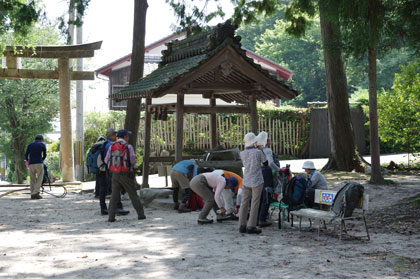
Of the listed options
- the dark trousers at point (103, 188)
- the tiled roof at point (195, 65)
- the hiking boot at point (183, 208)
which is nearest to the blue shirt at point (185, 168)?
the hiking boot at point (183, 208)

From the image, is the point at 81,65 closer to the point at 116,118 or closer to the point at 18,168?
the point at 116,118

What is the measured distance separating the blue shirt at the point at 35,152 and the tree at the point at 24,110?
18400 millimetres

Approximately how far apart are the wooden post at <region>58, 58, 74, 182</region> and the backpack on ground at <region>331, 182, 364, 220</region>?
1371 centimetres

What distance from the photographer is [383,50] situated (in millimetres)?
15164

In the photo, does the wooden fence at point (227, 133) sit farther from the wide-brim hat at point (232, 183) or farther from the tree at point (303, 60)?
the tree at point (303, 60)

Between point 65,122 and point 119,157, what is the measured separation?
9.97 metres

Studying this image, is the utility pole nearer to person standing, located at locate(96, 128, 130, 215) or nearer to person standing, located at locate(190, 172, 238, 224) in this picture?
person standing, located at locate(96, 128, 130, 215)

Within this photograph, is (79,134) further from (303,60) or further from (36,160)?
(303,60)

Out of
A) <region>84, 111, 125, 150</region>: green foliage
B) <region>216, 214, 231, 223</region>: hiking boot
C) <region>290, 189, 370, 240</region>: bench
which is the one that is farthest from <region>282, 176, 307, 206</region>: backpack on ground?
<region>84, 111, 125, 150</region>: green foliage

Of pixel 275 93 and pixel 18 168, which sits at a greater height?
pixel 275 93

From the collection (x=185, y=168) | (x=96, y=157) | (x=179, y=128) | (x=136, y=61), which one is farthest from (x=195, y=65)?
(x=136, y=61)

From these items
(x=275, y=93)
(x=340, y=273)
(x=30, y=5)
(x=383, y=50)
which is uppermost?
(x=30, y=5)

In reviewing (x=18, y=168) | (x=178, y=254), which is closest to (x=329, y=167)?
(x=178, y=254)

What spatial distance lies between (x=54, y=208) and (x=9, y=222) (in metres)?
2.66
